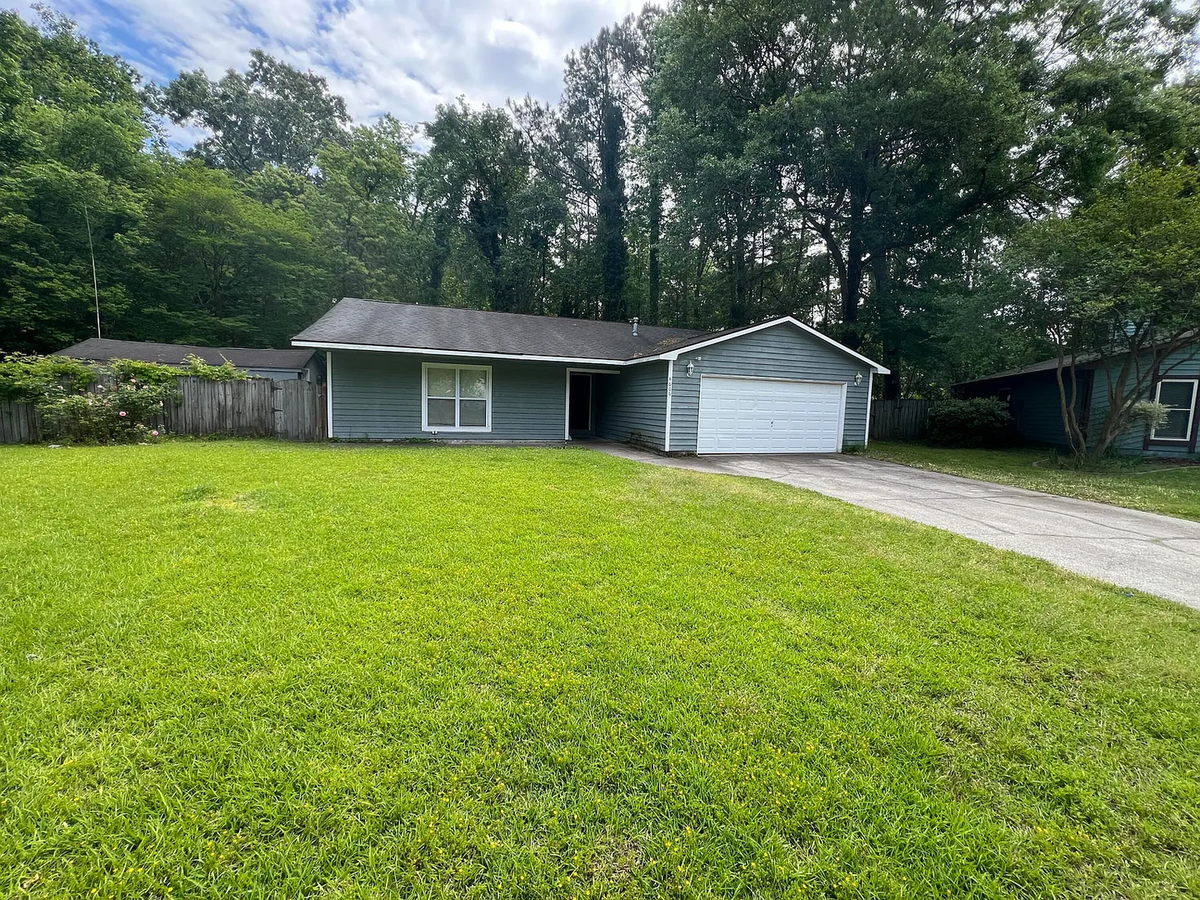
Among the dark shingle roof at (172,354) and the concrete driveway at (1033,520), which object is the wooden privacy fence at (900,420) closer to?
the concrete driveway at (1033,520)

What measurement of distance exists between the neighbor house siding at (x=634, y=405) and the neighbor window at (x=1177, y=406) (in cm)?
1229

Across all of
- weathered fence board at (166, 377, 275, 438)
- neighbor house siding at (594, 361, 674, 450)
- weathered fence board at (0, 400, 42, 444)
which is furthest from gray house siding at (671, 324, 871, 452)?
weathered fence board at (0, 400, 42, 444)

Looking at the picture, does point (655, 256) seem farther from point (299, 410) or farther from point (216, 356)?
point (216, 356)

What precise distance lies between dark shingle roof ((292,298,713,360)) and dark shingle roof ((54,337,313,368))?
4979mm

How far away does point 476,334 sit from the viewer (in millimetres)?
12570

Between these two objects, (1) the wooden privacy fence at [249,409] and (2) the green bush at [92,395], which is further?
(1) the wooden privacy fence at [249,409]

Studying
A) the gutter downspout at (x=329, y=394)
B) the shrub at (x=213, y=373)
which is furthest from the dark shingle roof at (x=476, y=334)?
the shrub at (x=213, y=373)

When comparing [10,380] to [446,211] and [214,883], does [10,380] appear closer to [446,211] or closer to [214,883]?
[214,883]

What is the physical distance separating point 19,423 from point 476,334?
866 cm

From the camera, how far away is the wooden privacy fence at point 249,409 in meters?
10.6

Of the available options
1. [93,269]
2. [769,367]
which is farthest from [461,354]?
[93,269]

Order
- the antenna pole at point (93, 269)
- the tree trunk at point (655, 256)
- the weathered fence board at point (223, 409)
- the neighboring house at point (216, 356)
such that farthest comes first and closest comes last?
the tree trunk at point (655, 256) → the antenna pole at point (93, 269) → the neighboring house at point (216, 356) → the weathered fence board at point (223, 409)

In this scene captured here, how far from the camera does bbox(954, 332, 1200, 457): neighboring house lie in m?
12.2

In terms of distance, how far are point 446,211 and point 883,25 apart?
61.6ft
